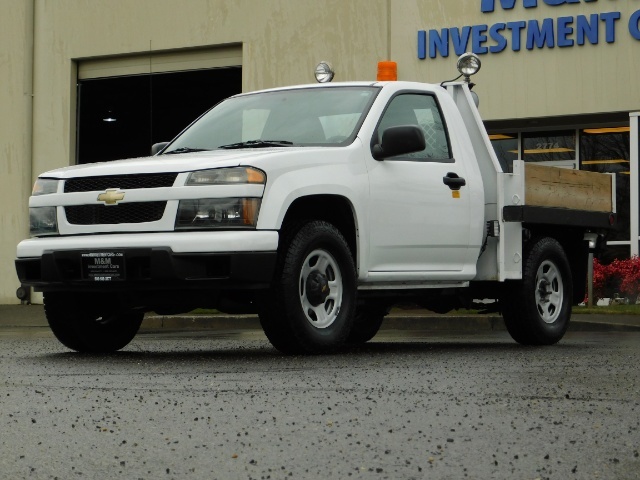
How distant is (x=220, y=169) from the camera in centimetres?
891

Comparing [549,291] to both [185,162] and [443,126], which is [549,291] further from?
[185,162]

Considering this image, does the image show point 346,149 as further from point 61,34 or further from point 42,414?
point 61,34

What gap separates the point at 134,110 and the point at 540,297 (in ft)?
→ 48.5

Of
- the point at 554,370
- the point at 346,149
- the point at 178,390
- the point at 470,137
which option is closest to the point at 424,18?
the point at 470,137

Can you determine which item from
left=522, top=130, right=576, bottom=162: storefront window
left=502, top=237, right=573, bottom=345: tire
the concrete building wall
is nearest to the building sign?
left=522, top=130, right=576, bottom=162: storefront window

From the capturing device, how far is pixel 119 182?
927 centimetres

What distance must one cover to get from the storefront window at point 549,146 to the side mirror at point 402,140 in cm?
1303

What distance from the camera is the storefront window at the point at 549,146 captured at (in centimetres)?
2231

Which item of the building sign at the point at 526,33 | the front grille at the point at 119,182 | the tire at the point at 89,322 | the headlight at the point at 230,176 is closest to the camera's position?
the headlight at the point at 230,176

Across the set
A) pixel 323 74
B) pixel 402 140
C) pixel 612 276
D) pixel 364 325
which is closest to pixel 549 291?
pixel 364 325

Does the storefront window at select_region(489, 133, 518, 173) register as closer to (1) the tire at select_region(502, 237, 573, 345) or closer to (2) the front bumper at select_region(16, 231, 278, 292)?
(1) the tire at select_region(502, 237, 573, 345)

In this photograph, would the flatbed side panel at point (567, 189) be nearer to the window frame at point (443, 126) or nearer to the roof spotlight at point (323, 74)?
the window frame at point (443, 126)

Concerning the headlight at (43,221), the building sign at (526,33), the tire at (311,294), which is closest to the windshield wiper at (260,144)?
the tire at (311,294)

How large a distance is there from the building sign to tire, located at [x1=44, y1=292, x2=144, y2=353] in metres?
12.2
